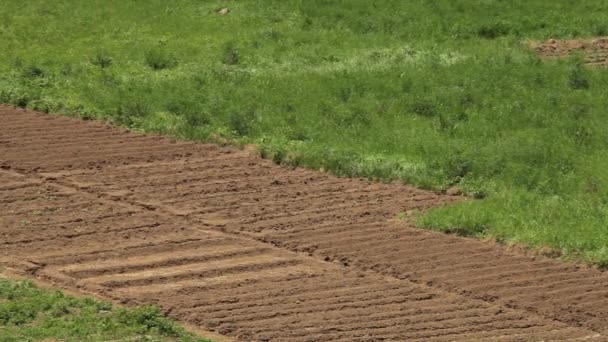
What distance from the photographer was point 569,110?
19234 mm

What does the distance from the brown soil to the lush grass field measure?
0.99 ft

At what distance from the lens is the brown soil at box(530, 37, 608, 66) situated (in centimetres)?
2280

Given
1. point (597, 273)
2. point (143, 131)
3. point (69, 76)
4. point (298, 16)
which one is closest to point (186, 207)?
point (143, 131)

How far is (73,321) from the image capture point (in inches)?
468

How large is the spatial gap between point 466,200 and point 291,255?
2.74 meters


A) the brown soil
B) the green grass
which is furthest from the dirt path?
the brown soil

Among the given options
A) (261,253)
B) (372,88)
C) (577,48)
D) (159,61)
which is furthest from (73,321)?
(577,48)

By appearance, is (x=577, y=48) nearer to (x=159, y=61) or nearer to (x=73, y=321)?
(x=159, y=61)

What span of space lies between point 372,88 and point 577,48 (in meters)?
4.75

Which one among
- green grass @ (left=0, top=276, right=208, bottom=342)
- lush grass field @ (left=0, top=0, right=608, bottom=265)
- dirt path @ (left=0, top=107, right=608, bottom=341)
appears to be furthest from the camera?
lush grass field @ (left=0, top=0, right=608, bottom=265)

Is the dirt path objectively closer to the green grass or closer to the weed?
the green grass

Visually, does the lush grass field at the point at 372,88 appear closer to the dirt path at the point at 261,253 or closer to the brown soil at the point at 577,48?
the brown soil at the point at 577,48

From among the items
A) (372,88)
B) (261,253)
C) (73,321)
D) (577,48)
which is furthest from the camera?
(577,48)

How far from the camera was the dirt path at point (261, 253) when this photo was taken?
12414 millimetres
